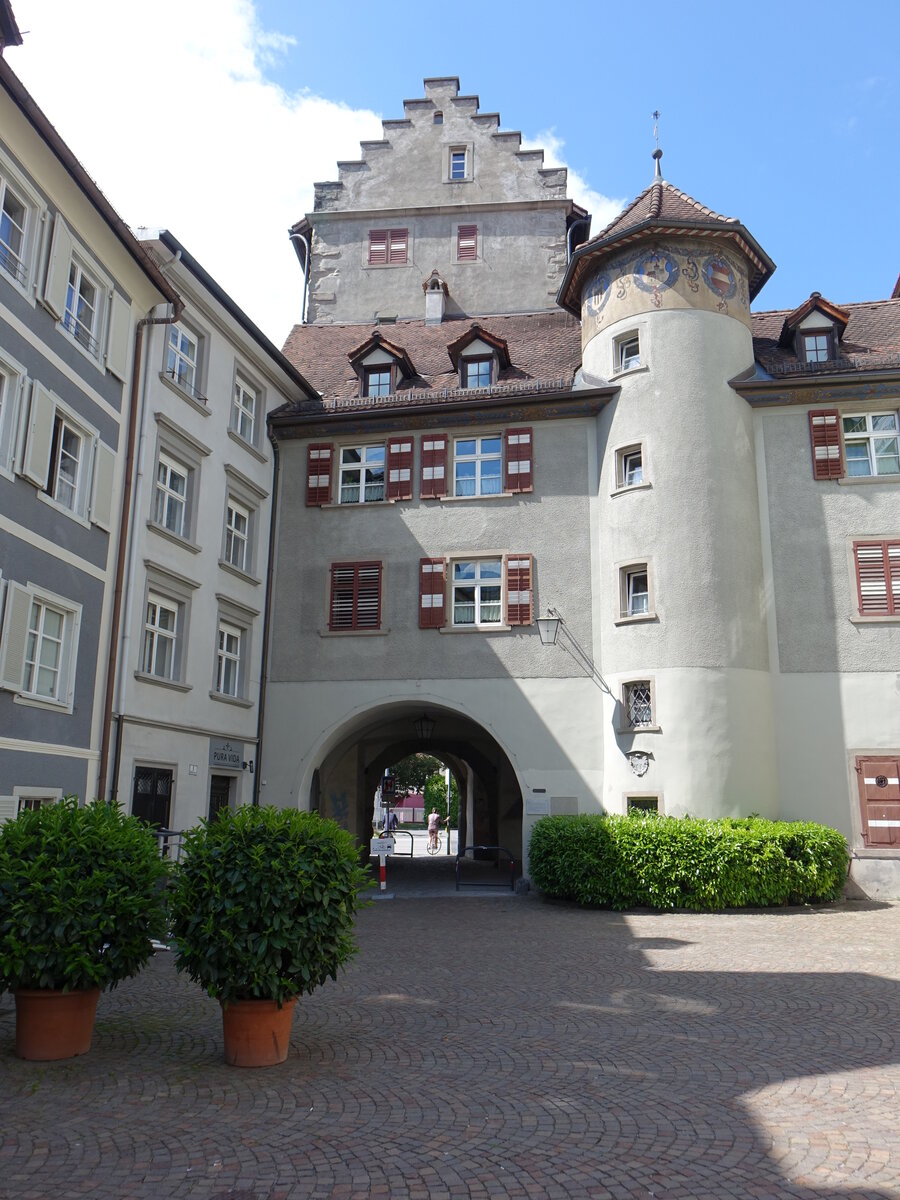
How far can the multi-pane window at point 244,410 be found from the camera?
21391 mm

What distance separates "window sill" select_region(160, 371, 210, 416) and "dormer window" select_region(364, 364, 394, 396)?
185 inches

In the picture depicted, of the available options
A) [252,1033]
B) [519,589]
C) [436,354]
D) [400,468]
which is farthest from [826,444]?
[252,1033]

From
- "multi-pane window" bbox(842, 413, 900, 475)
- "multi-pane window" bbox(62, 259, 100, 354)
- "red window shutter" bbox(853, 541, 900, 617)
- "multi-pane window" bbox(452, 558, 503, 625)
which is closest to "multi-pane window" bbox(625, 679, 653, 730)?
"multi-pane window" bbox(452, 558, 503, 625)

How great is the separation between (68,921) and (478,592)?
14.4m

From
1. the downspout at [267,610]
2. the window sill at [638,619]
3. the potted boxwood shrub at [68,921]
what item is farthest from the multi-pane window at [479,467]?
the potted boxwood shrub at [68,921]

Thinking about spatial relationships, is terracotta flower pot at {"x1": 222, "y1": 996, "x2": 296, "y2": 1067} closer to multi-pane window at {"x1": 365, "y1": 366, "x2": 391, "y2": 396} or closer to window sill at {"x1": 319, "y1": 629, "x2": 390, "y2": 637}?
window sill at {"x1": 319, "y1": 629, "x2": 390, "y2": 637}

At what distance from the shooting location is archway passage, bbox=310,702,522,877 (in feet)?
79.6

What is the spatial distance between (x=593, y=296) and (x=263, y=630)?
33.4 feet

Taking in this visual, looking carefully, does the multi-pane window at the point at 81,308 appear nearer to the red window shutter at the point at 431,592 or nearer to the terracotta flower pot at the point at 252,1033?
the red window shutter at the point at 431,592

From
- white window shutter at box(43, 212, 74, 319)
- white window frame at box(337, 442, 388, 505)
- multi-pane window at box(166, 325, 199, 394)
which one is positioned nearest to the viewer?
white window shutter at box(43, 212, 74, 319)

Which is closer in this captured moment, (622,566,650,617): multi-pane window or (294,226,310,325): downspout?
(622,566,650,617): multi-pane window

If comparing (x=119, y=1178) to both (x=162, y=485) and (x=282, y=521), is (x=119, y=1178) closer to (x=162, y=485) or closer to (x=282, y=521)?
(x=162, y=485)

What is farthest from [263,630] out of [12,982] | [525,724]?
[12,982]

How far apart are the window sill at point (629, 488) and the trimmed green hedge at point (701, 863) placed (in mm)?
6416
